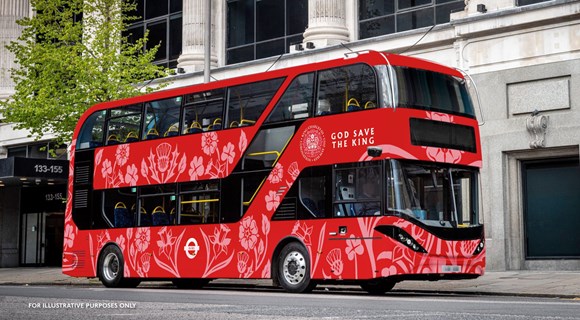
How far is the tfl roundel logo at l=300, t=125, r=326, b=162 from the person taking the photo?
18.2m

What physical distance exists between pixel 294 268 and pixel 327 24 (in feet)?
40.9

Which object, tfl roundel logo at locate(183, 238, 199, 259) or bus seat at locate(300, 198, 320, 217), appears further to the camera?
tfl roundel logo at locate(183, 238, 199, 259)

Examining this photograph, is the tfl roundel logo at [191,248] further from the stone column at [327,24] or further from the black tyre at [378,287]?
the stone column at [327,24]

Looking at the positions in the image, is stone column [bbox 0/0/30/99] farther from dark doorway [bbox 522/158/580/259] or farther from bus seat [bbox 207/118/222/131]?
dark doorway [bbox 522/158/580/259]

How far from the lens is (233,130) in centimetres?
2011

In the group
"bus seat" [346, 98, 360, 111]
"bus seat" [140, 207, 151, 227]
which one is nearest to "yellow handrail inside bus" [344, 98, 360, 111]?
"bus seat" [346, 98, 360, 111]

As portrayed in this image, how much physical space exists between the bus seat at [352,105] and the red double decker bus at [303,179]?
0.02 meters

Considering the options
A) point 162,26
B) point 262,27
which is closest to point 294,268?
point 262,27

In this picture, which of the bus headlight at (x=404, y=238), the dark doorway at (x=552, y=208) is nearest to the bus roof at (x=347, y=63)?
the bus headlight at (x=404, y=238)

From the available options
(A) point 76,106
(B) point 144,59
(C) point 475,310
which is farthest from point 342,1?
(C) point 475,310

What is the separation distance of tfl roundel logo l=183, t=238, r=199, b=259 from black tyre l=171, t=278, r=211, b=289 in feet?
5.53

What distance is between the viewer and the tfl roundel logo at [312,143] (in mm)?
18188

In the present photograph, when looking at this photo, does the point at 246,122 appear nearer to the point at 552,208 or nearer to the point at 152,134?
the point at 152,134

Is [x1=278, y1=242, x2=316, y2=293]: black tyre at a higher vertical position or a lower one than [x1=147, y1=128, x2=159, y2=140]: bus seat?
lower
